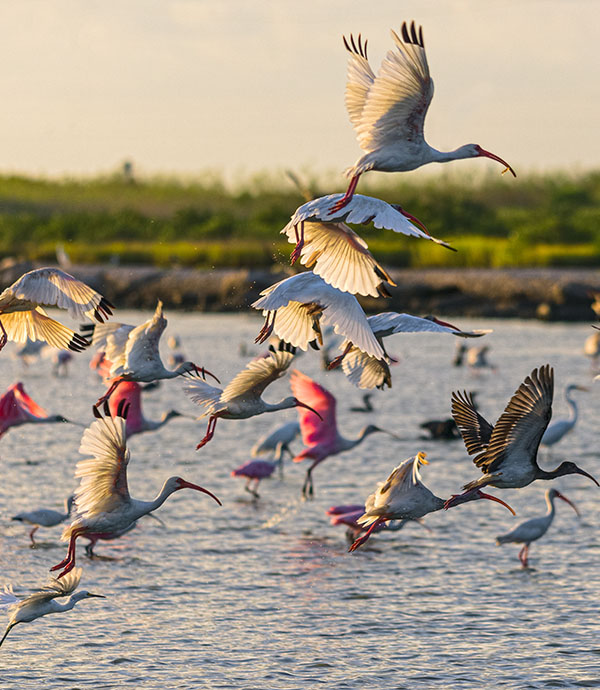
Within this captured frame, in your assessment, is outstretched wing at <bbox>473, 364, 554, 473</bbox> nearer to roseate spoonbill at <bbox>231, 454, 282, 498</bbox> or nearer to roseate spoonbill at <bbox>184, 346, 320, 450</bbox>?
roseate spoonbill at <bbox>184, 346, 320, 450</bbox>

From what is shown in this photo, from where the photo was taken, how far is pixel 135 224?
5831cm

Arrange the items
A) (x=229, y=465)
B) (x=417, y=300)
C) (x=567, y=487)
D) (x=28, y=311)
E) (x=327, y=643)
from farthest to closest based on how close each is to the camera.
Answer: (x=417, y=300)
(x=229, y=465)
(x=567, y=487)
(x=327, y=643)
(x=28, y=311)

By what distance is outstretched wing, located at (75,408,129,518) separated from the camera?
321 inches

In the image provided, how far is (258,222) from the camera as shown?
189ft

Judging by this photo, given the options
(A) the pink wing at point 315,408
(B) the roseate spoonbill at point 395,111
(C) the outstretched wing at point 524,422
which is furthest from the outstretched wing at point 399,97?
(A) the pink wing at point 315,408

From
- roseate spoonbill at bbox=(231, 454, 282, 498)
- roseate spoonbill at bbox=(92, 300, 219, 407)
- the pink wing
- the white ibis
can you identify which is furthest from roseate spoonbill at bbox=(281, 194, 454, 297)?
roseate spoonbill at bbox=(231, 454, 282, 498)

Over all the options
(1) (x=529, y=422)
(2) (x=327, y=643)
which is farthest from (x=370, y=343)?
(2) (x=327, y=643)

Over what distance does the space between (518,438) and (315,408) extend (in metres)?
6.27

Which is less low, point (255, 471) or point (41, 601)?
point (255, 471)

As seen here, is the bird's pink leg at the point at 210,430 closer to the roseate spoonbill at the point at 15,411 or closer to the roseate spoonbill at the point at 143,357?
the roseate spoonbill at the point at 143,357

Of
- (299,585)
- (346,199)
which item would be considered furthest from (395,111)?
(299,585)

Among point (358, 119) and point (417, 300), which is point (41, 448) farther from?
point (417, 300)

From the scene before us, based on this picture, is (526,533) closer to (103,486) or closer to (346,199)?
(103,486)

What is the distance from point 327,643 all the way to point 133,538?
12.1 ft
